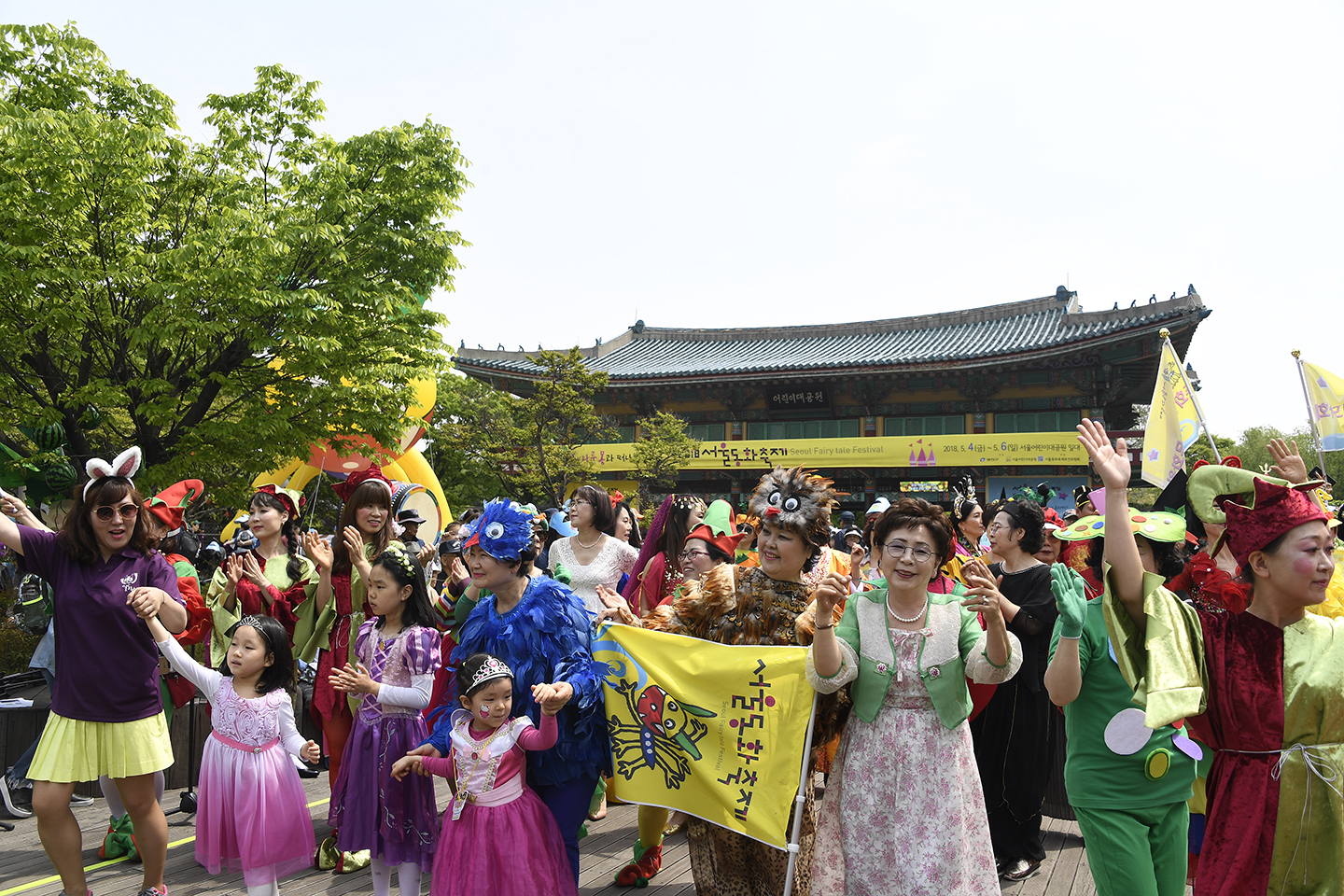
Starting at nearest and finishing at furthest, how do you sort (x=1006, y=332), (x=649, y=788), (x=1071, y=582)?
1. (x=1071, y=582)
2. (x=649, y=788)
3. (x=1006, y=332)

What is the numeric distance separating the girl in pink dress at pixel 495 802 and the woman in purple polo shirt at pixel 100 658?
1382 millimetres

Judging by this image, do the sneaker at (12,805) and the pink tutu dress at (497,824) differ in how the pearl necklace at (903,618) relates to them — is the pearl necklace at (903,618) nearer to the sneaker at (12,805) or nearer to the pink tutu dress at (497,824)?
the pink tutu dress at (497,824)

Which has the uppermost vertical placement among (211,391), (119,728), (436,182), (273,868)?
(436,182)

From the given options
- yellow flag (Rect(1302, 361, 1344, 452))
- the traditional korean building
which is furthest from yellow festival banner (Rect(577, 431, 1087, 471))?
yellow flag (Rect(1302, 361, 1344, 452))

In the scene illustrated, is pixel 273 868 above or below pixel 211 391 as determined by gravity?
below

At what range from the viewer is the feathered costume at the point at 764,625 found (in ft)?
10.3

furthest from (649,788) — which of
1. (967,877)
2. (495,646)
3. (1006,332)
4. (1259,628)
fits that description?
(1006,332)

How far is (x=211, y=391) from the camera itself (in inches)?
450

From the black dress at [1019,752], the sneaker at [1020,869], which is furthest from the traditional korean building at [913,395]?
the sneaker at [1020,869]

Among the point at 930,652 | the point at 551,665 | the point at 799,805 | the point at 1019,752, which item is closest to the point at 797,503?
the point at 930,652

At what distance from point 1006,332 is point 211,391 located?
79.2 ft

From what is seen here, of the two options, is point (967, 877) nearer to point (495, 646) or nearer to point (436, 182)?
point (495, 646)

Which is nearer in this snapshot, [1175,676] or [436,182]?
[1175,676]

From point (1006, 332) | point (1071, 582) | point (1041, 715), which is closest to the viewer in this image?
point (1071, 582)
